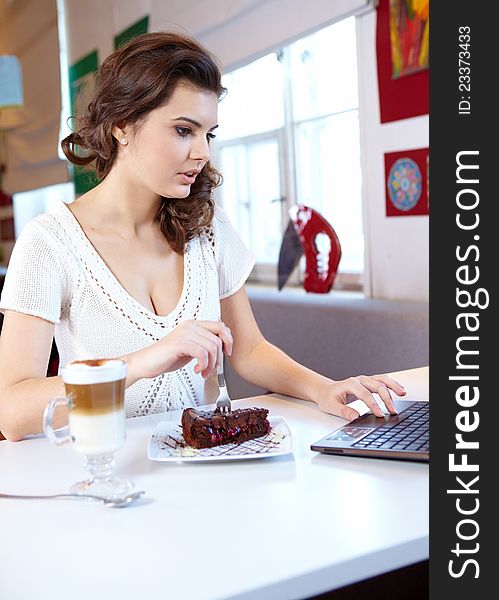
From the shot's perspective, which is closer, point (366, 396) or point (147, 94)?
point (366, 396)

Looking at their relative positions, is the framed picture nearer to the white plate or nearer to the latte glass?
the white plate

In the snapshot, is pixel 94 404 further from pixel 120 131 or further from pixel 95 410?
pixel 120 131

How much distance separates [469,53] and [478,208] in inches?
6.6

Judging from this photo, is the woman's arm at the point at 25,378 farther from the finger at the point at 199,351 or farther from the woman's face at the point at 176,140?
the woman's face at the point at 176,140

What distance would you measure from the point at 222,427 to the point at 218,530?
0.99 feet

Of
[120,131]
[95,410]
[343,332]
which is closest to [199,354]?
[95,410]

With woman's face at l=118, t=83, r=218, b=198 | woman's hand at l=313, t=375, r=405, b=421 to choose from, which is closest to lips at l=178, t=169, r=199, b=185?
woman's face at l=118, t=83, r=218, b=198

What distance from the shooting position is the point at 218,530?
0.84 m

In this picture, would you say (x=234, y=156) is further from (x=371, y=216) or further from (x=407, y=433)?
(x=407, y=433)

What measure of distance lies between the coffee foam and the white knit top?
0.52m

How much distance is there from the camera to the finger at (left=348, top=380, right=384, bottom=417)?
1.25m

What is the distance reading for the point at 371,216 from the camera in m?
2.88

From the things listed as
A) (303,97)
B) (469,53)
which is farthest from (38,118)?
(469,53)

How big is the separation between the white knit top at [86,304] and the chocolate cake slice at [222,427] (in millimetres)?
408
